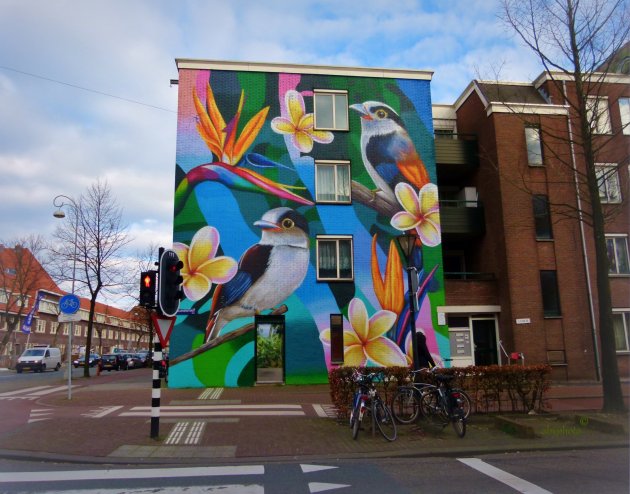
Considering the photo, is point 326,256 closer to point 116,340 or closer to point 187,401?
point 187,401

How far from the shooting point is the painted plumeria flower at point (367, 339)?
19484 millimetres

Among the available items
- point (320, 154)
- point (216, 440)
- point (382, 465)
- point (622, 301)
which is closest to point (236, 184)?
point (320, 154)

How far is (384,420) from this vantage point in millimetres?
9430

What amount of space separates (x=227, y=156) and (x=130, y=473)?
14.7m

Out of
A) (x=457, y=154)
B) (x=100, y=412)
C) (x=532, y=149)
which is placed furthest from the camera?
(x=457, y=154)

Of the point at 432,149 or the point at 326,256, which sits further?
Answer: the point at 432,149

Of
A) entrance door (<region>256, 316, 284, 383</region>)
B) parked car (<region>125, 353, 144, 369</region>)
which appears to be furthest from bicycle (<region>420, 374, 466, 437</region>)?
parked car (<region>125, 353, 144, 369</region>)

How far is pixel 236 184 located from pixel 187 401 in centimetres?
874

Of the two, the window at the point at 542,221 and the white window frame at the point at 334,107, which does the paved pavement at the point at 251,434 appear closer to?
the window at the point at 542,221

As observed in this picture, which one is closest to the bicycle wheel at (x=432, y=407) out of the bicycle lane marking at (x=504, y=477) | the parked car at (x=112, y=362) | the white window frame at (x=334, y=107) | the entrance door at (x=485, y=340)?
the bicycle lane marking at (x=504, y=477)

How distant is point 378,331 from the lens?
19.8 metres

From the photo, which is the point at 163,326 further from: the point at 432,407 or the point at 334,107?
the point at 334,107

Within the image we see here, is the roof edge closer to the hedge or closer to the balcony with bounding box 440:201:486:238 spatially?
the balcony with bounding box 440:201:486:238

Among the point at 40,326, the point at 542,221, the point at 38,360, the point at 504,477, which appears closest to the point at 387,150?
the point at 542,221
